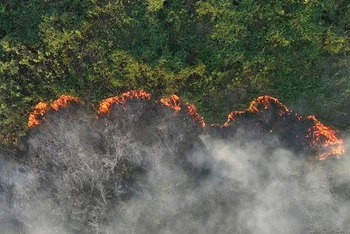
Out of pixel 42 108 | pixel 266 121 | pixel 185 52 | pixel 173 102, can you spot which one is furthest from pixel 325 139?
pixel 42 108

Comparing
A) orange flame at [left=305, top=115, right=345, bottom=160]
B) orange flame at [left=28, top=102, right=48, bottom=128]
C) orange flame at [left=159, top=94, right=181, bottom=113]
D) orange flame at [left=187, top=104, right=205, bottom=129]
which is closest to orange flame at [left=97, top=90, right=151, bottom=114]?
orange flame at [left=159, top=94, right=181, bottom=113]

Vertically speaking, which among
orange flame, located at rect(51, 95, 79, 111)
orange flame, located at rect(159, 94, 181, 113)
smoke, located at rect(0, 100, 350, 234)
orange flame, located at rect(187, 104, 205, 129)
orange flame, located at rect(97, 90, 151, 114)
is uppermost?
orange flame, located at rect(51, 95, 79, 111)

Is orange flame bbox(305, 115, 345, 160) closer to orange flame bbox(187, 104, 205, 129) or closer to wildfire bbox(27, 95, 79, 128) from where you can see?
orange flame bbox(187, 104, 205, 129)

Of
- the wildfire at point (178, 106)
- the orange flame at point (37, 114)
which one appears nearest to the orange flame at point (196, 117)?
the wildfire at point (178, 106)

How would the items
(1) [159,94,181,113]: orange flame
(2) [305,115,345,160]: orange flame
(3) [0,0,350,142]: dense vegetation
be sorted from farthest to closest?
(1) [159,94,181,113]: orange flame → (2) [305,115,345,160]: orange flame → (3) [0,0,350,142]: dense vegetation

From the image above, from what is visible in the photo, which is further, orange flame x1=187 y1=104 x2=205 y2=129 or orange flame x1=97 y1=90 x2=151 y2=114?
orange flame x1=187 y1=104 x2=205 y2=129

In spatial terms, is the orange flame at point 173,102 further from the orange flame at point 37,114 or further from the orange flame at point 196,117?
the orange flame at point 37,114

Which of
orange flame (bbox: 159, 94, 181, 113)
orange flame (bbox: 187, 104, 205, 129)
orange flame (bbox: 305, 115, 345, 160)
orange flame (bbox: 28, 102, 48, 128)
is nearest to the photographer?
orange flame (bbox: 28, 102, 48, 128)
